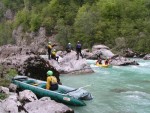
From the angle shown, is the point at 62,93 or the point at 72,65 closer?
the point at 62,93

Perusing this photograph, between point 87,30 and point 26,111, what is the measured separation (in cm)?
4939

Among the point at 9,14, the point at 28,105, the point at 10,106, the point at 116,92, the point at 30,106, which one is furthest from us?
the point at 9,14

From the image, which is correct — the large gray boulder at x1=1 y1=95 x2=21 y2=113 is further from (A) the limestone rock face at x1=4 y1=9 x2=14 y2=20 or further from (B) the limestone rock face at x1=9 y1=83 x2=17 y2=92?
(A) the limestone rock face at x1=4 y1=9 x2=14 y2=20

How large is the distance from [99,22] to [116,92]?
43.4 m

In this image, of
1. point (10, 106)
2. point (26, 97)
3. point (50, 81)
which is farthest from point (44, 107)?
point (50, 81)

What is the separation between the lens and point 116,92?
1855cm

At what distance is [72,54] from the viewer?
30.2m

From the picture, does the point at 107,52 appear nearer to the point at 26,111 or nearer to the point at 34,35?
the point at 26,111

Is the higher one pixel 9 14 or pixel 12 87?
pixel 9 14

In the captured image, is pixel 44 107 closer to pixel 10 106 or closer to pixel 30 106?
pixel 30 106

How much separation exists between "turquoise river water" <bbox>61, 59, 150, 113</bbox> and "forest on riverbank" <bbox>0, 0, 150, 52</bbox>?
85.4 ft

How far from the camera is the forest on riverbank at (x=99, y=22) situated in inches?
2164

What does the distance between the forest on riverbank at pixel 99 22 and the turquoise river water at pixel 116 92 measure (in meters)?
26.0

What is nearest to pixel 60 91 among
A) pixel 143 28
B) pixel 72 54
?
pixel 72 54
